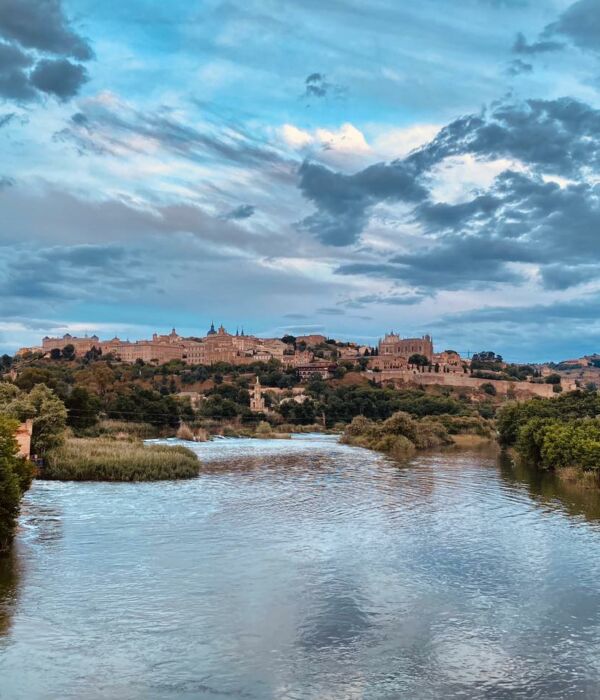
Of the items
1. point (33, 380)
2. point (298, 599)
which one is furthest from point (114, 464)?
point (33, 380)

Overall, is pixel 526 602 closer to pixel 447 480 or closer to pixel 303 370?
pixel 447 480

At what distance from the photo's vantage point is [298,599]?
13719mm

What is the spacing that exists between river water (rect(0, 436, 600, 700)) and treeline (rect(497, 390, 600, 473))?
6.99 m

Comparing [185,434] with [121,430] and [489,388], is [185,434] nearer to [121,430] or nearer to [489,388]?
[121,430]

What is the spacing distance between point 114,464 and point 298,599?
19.7m

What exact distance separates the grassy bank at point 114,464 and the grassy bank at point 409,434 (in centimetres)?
1914

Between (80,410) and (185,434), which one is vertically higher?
(80,410)

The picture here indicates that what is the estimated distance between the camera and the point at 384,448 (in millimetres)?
52812

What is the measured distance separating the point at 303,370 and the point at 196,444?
8773 centimetres

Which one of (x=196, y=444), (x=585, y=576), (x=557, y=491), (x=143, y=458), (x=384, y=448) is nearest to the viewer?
(x=585, y=576)

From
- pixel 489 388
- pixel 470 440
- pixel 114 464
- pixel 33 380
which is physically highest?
pixel 489 388

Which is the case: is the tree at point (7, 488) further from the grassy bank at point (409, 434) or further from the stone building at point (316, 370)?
the stone building at point (316, 370)

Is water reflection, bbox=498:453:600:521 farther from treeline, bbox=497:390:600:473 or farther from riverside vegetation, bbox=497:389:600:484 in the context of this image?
treeline, bbox=497:390:600:473

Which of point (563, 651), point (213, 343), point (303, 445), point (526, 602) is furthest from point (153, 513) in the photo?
point (213, 343)
